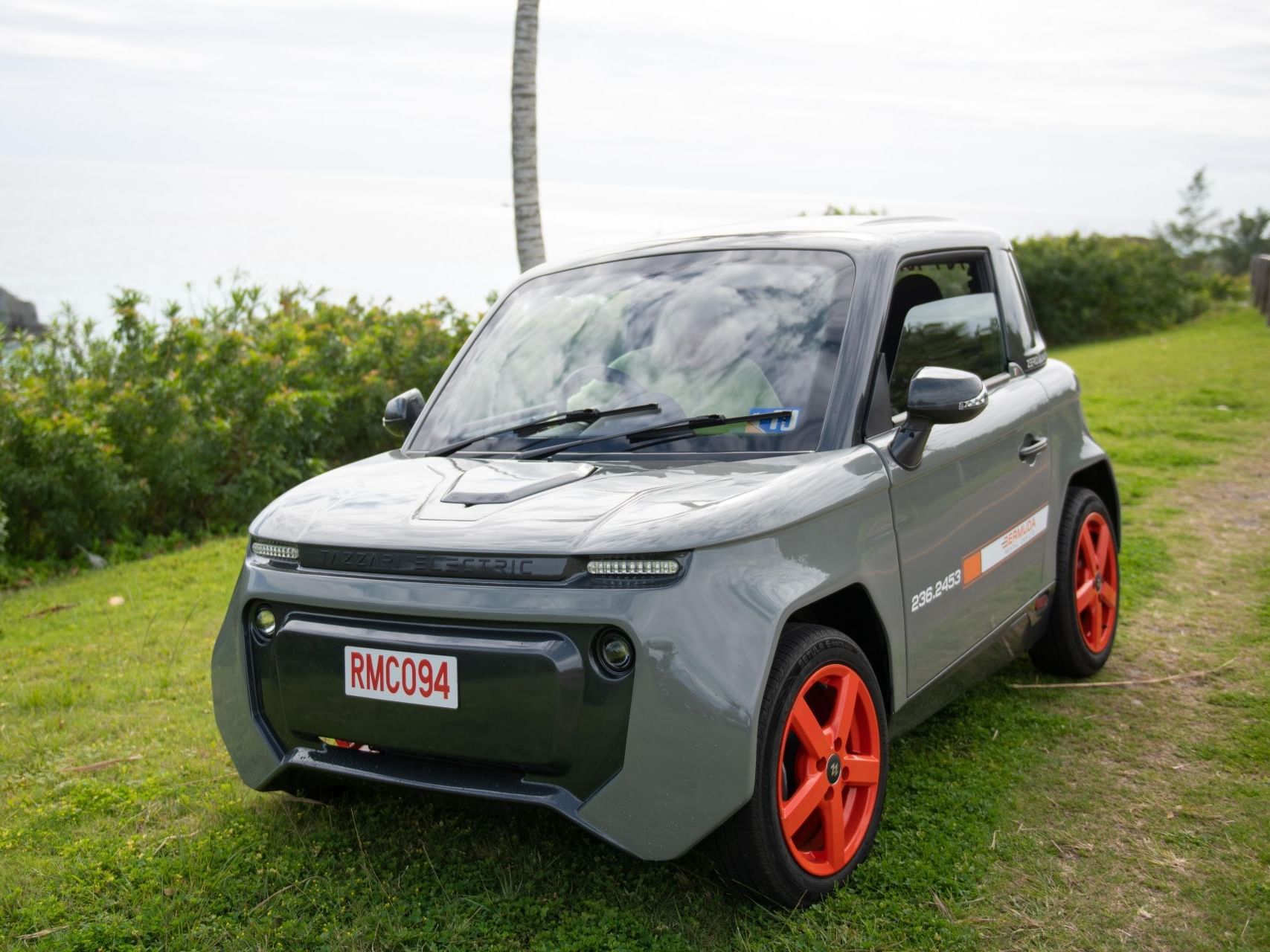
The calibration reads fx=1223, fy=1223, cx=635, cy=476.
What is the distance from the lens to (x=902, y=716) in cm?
357

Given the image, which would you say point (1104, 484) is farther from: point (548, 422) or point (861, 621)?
point (548, 422)

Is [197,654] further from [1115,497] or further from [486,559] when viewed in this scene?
[1115,497]

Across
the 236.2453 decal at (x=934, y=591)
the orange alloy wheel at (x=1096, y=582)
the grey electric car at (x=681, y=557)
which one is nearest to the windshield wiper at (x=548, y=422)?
the grey electric car at (x=681, y=557)

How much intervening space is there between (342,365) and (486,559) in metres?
7.42

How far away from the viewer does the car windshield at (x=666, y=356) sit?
11.4 feet

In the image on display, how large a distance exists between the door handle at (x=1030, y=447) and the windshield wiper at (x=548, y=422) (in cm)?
144

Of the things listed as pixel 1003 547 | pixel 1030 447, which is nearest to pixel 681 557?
pixel 1003 547

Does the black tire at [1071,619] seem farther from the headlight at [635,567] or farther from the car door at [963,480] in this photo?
the headlight at [635,567]

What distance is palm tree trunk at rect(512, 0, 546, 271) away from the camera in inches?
347

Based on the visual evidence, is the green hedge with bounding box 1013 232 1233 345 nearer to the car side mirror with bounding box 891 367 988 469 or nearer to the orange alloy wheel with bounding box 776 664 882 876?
the car side mirror with bounding box 891 367 988 469

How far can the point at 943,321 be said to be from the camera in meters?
4.17

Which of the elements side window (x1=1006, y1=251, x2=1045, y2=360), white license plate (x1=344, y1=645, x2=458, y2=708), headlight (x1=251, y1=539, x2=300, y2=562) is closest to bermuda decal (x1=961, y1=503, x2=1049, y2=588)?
side window (x1=1006, y1=251, x2=1045, y2=360)

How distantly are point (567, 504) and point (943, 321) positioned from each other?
5.91 ft

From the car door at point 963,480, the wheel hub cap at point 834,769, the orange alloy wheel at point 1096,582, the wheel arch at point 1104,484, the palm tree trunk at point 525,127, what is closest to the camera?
the wheel hub cap at point 834,769
